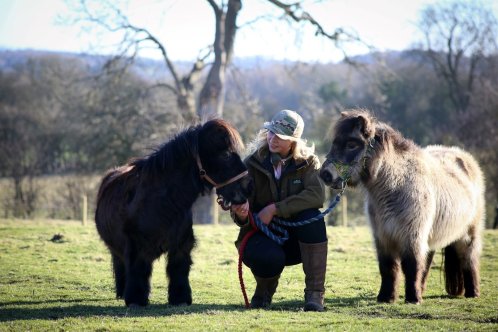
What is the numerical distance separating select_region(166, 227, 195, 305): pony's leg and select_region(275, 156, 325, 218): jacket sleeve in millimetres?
1126

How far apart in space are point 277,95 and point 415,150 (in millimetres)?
49154

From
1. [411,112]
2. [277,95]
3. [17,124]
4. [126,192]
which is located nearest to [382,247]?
[126,192]

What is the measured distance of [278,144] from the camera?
6.58 metres

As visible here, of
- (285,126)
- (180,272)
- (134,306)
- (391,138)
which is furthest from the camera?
(391,138)

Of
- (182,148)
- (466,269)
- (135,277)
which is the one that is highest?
(182,148)

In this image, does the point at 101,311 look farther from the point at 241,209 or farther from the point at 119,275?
the point at 241,209

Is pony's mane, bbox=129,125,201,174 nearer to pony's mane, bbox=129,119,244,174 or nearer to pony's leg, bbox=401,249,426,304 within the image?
pony's mane, bbox=129,119,244,174

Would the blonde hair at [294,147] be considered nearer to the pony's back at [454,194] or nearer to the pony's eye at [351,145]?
the pony's eye at [351,145]

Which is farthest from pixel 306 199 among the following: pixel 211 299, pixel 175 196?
pixel 211 299

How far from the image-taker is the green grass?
5656mm

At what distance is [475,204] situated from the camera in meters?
8.25

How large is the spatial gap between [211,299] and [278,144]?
90.6 inches

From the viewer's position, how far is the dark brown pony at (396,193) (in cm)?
695

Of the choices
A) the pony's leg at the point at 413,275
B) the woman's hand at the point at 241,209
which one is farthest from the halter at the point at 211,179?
the pony's leg at the point at 413,275
